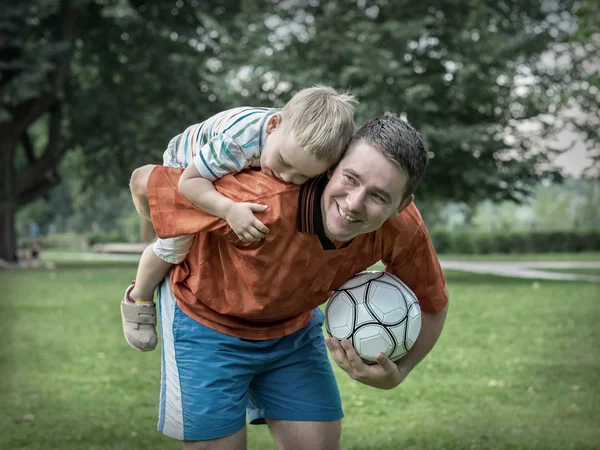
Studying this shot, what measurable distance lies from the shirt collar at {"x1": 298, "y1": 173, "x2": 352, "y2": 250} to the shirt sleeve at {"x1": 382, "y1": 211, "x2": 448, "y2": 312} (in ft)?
0.79

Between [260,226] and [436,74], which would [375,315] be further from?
[436,74]

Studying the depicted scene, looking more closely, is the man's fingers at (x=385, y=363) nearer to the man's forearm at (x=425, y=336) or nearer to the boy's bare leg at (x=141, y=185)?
the man's forearm at (x=425, y=336)

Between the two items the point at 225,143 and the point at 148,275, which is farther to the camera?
the point at 148,275

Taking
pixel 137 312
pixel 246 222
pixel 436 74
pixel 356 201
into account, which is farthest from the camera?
pixel 436 74

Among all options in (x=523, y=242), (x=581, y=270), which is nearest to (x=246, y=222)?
(x=581, y=270)

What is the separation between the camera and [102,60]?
27016mm

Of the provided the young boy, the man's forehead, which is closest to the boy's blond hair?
the young boy

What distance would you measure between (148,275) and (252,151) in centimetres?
77

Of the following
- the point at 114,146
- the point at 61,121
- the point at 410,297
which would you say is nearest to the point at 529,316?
the point at 410,297

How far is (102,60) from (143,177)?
25.0m

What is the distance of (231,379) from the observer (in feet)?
11.1

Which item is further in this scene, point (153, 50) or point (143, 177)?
point (153, 50)

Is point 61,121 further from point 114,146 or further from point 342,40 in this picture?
point 342,40

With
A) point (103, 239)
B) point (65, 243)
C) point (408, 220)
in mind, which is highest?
point (408, 220)
